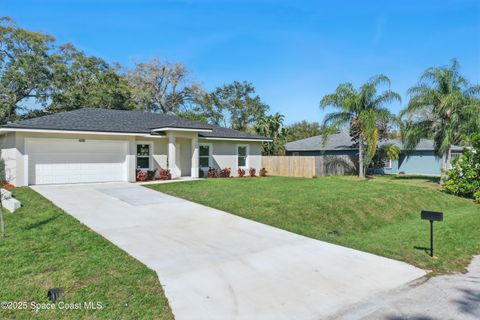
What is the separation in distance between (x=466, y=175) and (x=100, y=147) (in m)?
18.6

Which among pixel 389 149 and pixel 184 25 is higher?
pixel 184 25

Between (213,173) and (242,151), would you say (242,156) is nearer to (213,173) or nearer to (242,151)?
(242,151)

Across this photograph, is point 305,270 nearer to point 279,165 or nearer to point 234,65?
point 279,165

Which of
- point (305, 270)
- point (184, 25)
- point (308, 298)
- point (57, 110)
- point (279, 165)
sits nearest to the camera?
point (308, 298)

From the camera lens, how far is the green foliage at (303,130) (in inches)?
1973

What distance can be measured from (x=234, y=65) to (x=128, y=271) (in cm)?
2556

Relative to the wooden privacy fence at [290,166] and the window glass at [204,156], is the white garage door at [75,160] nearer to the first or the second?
the window glass at [204,156]

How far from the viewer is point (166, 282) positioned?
16.4 ft

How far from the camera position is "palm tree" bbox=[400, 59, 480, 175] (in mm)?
18594

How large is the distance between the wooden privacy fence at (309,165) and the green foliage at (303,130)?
22.6 m

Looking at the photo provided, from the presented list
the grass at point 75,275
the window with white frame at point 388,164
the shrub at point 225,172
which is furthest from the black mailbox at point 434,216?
the window with white frame at point 388,164

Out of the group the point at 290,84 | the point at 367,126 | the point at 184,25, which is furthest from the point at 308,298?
the point at 290,84

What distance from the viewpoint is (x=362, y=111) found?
22.9 metres

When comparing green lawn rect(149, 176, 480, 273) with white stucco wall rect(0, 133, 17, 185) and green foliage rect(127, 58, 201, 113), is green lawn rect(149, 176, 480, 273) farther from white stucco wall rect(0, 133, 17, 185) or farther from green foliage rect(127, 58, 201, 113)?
green foliage rect(127, 58, 201, 113)
